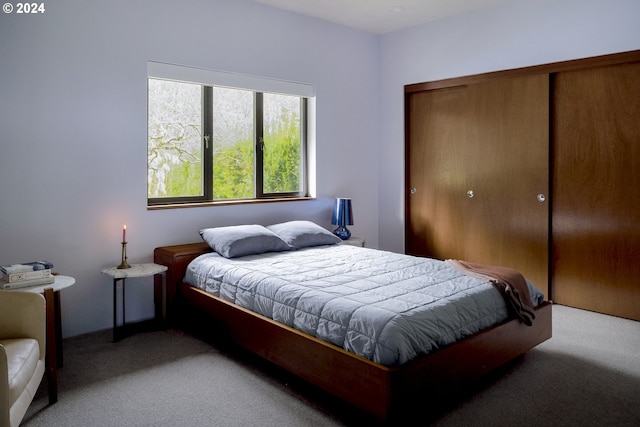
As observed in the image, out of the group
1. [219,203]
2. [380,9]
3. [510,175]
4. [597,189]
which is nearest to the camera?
[597,189]

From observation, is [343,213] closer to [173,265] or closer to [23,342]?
[173,265]

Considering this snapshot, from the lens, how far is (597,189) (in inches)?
158

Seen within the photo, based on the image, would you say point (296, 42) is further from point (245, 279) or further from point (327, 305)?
point (327, 305)

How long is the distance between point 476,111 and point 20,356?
4.14 meters

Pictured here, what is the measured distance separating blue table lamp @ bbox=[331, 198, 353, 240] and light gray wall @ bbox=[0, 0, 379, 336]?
24.3 inches

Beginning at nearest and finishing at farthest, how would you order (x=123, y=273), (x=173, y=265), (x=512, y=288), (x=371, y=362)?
(x=371, y=362) → (x=512, y=288) → (x=123, y=273) → (x=173, y=265)

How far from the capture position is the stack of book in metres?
2.74

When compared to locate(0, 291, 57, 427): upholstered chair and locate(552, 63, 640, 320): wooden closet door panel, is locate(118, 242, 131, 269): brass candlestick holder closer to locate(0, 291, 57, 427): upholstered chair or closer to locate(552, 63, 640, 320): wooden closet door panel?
locate(0, 291, 57, 427): upholstered chair

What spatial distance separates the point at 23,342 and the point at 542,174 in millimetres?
3966

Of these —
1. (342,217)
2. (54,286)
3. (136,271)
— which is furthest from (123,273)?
(342,217)

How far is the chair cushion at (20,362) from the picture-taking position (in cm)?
194

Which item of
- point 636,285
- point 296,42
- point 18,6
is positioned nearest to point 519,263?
point 636,285

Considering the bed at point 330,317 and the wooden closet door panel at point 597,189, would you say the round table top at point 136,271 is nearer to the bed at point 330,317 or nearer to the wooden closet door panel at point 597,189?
the bed at point 330,317

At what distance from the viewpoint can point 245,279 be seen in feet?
10.4
